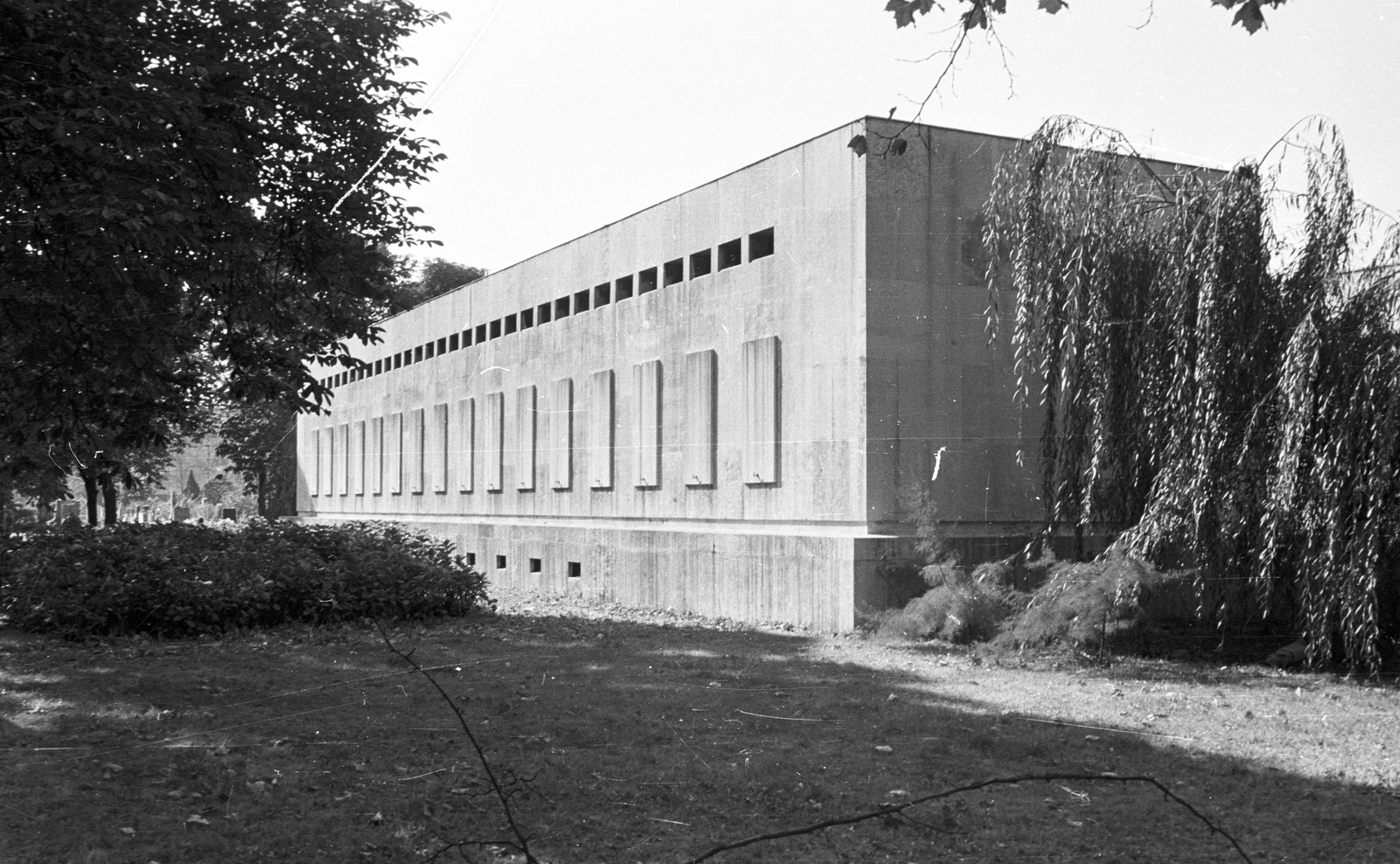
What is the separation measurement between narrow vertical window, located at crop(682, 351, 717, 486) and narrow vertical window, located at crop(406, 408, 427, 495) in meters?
13.5

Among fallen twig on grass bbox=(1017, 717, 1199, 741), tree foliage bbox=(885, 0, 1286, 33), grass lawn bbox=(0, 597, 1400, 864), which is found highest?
tree foliage bbox=(885, 0, 1286, 33)

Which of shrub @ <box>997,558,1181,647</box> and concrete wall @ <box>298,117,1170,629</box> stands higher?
concrete wall @ <box>298,117,1170,629</box>

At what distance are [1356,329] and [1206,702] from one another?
411 centimetres

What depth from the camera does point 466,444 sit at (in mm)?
29438

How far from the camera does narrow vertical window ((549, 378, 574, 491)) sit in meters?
24.3

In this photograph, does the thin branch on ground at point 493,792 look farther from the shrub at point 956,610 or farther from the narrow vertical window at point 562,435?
the narrow vertical window at point 562,435

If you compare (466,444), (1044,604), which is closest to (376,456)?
(466,444)

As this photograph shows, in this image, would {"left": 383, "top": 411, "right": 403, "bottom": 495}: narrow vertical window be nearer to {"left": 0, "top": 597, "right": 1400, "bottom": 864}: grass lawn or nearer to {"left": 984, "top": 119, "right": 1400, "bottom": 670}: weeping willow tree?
{"left": 0, "top": 597, "right": 1400, "bottom": 864}: grass lawn

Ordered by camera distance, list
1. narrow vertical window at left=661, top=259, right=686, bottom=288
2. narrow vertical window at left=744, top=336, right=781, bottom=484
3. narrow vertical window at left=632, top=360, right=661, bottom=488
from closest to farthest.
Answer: narrow vertical window at left=744, top=336, right=781, bottom=484
narrow vertical window at left=661, top=259, right=686, bottom=288
narrow vertical window at left=632, top=360, right=661, bottom=488

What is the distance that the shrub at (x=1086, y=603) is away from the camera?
12805 mm

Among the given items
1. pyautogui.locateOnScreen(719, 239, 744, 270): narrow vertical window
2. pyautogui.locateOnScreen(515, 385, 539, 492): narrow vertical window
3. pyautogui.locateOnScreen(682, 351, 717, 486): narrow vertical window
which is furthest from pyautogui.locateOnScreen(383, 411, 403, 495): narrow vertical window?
pyautogui.locateOnScreen(719, 239, 744, 270): narrow vertical window

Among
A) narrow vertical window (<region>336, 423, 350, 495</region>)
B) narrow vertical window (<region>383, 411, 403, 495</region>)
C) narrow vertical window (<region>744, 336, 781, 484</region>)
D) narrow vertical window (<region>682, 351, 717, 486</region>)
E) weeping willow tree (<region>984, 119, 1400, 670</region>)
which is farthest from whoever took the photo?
narrow vertical window (<region>336, 423, 350, 495</region>)

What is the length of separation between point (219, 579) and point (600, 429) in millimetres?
8735

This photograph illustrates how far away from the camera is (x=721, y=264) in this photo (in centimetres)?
1964
